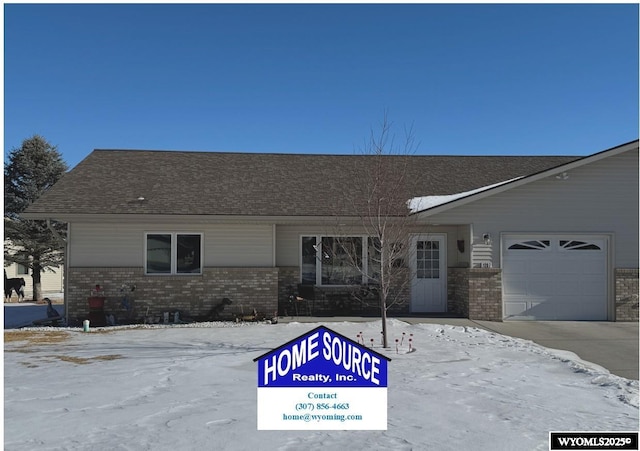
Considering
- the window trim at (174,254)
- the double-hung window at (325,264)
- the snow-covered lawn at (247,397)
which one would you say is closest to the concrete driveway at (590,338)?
the snow-covered lawn at (247,397)

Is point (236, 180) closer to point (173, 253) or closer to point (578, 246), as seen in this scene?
point (173, 253)

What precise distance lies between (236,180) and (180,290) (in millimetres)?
3809

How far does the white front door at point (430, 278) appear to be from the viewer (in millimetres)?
14664

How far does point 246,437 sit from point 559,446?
10.1ft

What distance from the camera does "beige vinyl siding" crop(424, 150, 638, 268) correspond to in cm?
1352

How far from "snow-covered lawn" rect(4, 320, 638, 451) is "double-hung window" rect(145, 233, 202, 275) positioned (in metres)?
3.39

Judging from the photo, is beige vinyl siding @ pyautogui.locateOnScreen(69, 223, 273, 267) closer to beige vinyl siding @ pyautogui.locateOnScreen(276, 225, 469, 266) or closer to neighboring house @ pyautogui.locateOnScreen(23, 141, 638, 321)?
neighboring house @ pyautogui.locateOnScreen(23, 141, 638, 321)

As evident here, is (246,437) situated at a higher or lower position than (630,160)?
lower

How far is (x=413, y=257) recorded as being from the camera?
14289 millimetres

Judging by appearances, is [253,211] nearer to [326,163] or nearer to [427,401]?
[326,163]

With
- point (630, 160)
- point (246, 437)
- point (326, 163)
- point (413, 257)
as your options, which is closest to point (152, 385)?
point (246, 437)

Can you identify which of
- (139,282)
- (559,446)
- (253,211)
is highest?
(253,211)

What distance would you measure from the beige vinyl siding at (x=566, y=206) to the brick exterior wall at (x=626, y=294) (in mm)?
295

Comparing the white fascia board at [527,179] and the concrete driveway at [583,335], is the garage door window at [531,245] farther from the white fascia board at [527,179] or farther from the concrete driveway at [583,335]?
the concrete driveway at [583,335]
